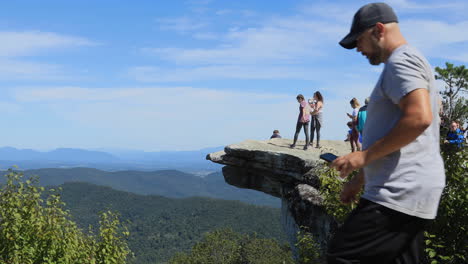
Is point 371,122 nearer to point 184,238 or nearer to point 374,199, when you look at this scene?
point 374,199

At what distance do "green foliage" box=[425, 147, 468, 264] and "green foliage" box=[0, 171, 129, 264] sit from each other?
698 cm

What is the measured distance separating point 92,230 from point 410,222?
1178cm

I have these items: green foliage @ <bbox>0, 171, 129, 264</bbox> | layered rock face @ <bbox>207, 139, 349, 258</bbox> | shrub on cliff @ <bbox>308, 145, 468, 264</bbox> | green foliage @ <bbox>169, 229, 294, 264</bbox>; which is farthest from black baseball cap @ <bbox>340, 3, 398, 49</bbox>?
green foliage @ <bbox>169, 229, 294, 264</bbox>

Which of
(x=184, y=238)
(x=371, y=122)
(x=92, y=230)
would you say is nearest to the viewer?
(x=371, y=122)

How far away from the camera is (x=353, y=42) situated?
2879mm

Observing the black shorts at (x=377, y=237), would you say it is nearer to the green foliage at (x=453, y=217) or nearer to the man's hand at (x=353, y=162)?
the man's hand at (x=353, y=162)

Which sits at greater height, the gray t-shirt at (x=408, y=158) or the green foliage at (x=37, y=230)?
the gray t-shirt at (x=408, y=158)

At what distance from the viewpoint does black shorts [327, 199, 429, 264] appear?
8.70 ft

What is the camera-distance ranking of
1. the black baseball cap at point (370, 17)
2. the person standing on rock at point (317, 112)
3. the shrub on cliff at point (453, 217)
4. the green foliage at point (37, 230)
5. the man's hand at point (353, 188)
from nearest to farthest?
the black baseball cap at point (370, 17) < the man's hand at point (353, 188) < the shrub on cliff at point (453, 217) < the green foliage at point (37, 230) < the person standing on rock at point (317, 112)

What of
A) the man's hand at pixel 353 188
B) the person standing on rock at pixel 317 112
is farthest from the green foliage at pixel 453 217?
the person standing on rock at pixel 317 112

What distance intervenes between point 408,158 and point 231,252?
77286mm

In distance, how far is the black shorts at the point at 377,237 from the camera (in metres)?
2.65

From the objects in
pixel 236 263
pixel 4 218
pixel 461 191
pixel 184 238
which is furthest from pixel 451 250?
pixel 184 238

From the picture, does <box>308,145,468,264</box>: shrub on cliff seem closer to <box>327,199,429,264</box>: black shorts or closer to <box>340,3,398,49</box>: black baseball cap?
<box>327,199,429,264</box>: black shorts
